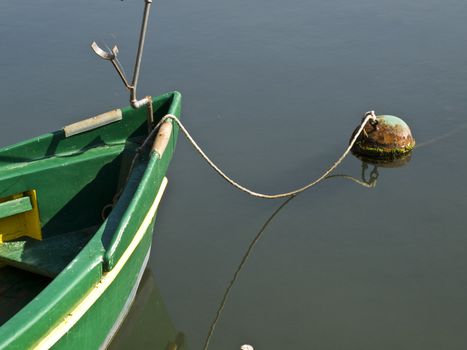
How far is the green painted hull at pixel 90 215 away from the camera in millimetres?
4688

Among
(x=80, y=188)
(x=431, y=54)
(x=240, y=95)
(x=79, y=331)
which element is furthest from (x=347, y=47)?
(x=79, y=331)

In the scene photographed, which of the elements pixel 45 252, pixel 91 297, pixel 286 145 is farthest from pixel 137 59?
pixel 286 145

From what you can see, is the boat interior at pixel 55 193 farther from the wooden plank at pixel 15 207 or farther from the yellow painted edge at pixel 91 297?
the yellow painted edge at pixel 91 297

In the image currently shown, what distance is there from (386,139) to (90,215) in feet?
10.4

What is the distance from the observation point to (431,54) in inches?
381

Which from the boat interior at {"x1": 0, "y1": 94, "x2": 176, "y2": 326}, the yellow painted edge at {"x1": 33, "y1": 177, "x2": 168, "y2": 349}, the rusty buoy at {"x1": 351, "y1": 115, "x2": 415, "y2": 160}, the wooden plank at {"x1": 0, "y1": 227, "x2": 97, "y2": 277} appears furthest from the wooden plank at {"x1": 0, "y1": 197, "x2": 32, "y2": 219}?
the rusty buoy at {"x1": 351, "y1": 115, "x2": 415, "y2": 160}

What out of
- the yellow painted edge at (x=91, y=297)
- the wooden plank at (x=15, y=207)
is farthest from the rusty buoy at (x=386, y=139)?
the wooden plank at (x=15, y=207)

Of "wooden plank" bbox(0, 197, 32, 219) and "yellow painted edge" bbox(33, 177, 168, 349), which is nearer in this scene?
"yellow painted edge" bbox(33, 177, 168, 349)

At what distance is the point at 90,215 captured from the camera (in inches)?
245

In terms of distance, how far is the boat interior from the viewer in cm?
581

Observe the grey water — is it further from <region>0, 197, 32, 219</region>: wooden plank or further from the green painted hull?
<region>0, 197, 32, 219</region>: wooden plank

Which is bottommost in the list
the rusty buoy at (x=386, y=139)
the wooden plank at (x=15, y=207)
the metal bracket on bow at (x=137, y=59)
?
the rusty buoy at (x=386, y=139)

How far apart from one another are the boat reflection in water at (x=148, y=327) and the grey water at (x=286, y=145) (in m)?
0.02

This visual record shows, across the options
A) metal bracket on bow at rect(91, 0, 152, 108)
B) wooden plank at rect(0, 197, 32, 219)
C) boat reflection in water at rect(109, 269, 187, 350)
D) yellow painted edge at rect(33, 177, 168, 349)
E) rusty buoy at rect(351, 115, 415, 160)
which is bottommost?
boat reflection in water at rect(109, 269, 187, 350)
